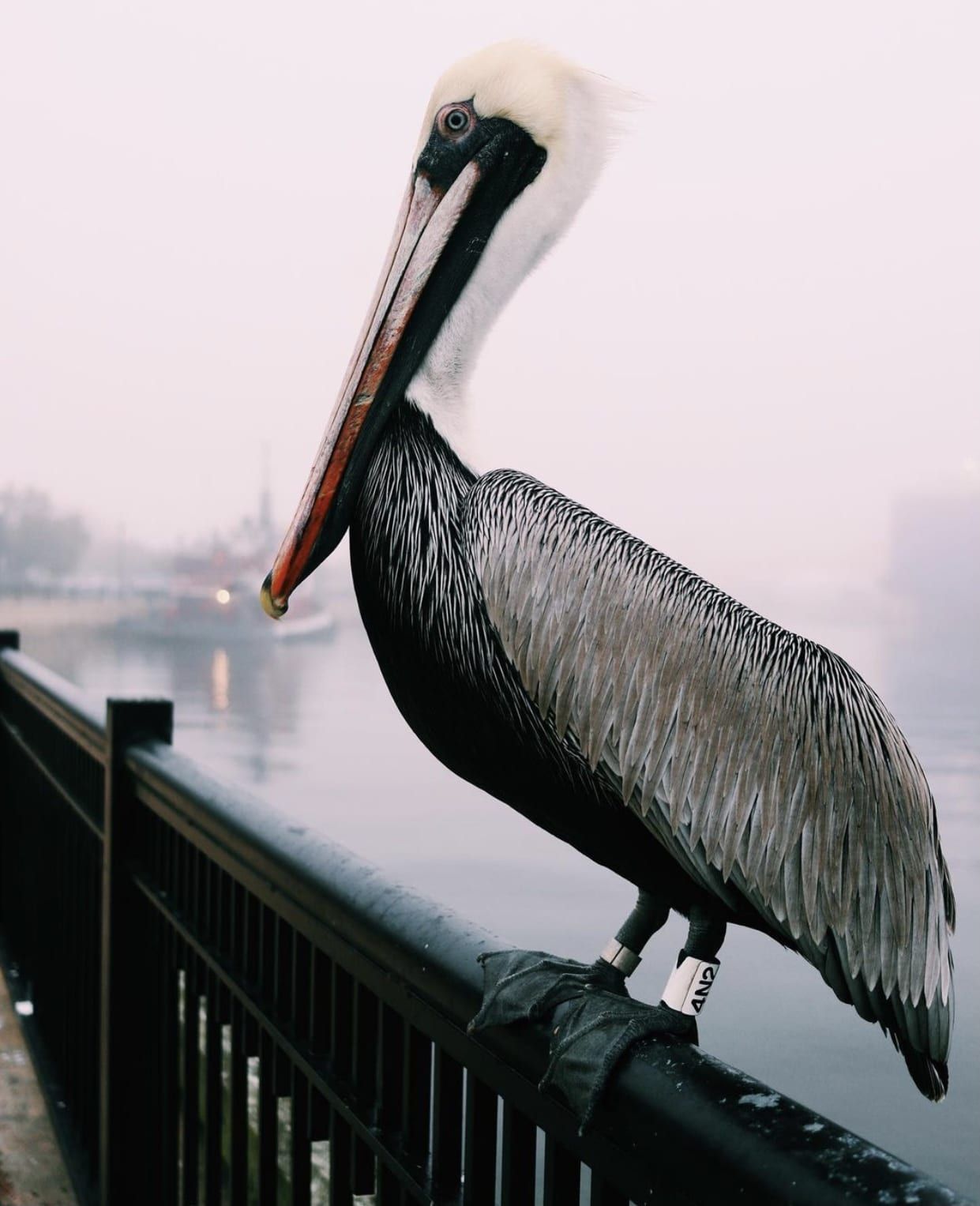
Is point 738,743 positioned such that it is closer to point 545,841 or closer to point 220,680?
point 545,841

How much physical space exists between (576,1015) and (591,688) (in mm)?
248

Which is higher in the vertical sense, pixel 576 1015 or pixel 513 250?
pixel 513 250

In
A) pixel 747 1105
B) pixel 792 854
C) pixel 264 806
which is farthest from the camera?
pixel 264 806

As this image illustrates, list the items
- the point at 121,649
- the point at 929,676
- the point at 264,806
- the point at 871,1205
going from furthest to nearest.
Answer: the point at 121,649, the point at 929,676, the point at 264,806, the point at 871,1205

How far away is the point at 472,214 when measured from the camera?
3.86 ft

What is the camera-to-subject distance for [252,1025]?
1464 mm

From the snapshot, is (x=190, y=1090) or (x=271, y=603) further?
(x=190, y=1090)

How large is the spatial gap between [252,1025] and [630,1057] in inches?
28.8

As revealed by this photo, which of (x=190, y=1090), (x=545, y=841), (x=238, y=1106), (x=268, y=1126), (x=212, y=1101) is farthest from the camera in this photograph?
(x=545, y=841)

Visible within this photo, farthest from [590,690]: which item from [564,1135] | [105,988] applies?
[105,988]

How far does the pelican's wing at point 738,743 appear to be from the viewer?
100cm

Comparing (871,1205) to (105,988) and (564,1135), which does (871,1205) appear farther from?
(105,988)

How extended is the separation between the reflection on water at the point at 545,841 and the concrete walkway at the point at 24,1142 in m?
0.83

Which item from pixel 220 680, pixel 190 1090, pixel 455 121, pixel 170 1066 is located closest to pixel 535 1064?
pixel 455 121
